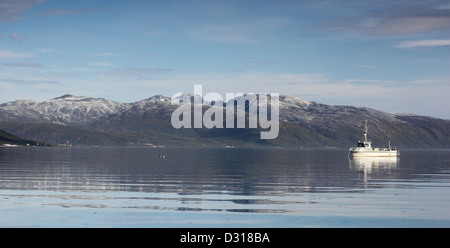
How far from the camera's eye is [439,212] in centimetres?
4903

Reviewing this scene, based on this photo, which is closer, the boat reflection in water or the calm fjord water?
the calm fjord water

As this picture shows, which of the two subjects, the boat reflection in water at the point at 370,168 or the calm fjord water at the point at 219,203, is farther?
the boat reflection in water at the point at 370,168

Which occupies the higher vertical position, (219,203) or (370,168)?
(219,203)

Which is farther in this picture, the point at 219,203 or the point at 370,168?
the point at 370,168
